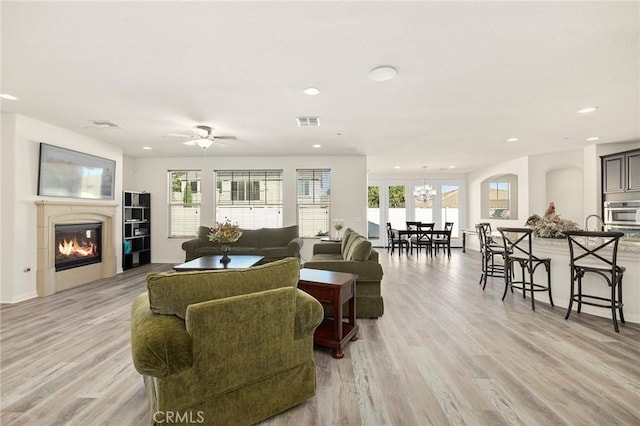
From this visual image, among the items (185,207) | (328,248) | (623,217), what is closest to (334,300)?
(328,248)

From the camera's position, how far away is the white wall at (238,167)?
23.3 ft

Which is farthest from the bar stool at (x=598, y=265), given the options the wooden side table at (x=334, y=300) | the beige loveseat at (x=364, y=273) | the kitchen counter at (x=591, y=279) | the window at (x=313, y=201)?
the window at (x=313, y=201)

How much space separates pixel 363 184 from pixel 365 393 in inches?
215

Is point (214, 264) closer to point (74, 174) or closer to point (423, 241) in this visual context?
point (74, 174)

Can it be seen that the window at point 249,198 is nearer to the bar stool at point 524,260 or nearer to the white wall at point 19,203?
the white wall at point 19,203

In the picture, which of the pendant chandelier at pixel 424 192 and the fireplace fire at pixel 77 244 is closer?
the fireplace fire at pixel 77 244

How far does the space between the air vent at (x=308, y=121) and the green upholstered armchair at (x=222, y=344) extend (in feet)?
9.47

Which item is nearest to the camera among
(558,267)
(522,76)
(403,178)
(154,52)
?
(154,52)

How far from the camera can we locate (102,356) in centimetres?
253

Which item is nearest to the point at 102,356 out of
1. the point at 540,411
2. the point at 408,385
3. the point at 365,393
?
the point at 365,393

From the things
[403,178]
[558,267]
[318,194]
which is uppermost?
[403,178]

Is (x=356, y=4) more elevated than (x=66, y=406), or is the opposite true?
(x=356, y=4)

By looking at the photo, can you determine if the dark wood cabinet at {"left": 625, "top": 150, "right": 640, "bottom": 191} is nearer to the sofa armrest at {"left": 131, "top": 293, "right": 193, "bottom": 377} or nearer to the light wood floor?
the light wood floor

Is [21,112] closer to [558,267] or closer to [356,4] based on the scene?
[356,4]
